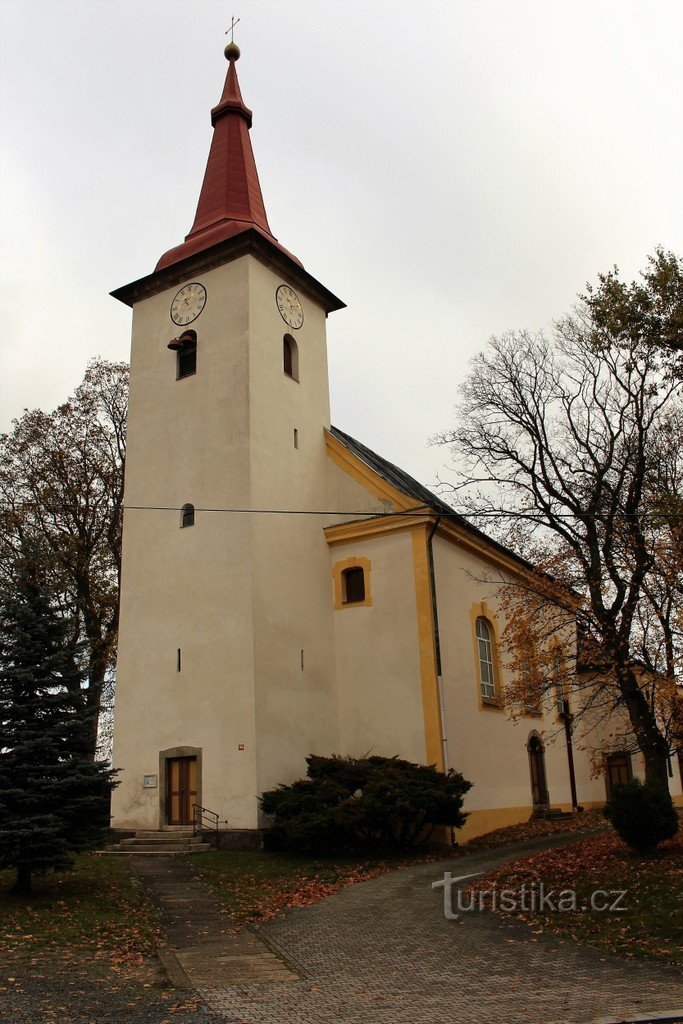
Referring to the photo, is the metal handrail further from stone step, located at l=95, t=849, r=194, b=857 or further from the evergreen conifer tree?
the evergreen conifer tree

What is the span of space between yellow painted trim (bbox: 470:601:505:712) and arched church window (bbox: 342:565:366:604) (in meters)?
3.41

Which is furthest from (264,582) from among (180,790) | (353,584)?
(180,790)

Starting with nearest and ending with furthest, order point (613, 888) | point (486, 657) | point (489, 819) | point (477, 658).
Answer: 1. point (613, 888)
2. point (489, 819)
3. point (477, 658)
4. point (486, 657)

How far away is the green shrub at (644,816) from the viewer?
46.3 ft

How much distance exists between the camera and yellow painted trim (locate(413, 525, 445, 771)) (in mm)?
20406

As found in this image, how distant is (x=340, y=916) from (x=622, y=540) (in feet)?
26.6

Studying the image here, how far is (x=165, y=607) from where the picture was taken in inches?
851

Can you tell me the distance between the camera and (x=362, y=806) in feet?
56.3

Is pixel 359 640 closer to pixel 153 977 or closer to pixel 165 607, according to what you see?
pixel 165 607

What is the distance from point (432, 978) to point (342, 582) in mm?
14515

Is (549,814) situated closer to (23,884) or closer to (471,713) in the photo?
(471,713)

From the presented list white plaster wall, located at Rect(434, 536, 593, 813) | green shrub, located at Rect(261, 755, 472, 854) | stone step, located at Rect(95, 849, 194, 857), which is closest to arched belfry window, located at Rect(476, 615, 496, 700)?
white plaster wall, located at Rect(434, 536, 593, 813)

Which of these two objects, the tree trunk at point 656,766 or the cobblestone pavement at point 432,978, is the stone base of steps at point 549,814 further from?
the cobblestone pavement at point 432,978

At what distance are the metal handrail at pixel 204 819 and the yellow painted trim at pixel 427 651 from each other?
4.98 metres
